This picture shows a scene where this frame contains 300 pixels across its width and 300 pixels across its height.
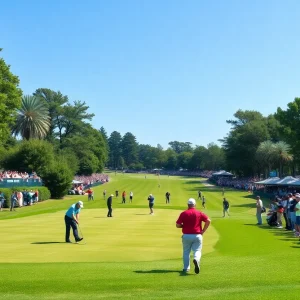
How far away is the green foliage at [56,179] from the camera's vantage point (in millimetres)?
65438

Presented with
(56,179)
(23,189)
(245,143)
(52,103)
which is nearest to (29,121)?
(52,103)

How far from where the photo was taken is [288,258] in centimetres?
1479

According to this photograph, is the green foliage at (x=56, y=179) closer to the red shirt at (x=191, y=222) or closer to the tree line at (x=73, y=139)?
the tree line at (x=73, y=139)

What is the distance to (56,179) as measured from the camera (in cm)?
6581

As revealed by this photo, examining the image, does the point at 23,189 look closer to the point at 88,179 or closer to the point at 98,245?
the point at 98,245

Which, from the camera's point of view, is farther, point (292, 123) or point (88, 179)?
point (88, 179)

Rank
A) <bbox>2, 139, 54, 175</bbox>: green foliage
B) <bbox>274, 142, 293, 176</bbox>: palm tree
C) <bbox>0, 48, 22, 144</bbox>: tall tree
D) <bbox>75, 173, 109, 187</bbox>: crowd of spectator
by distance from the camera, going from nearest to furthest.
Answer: <bbox>0, 48, 22, 144</bbox>: tall tree, <bbox>2, 139, 54, 175</bbox>: green foliage, <bbox>274, 142, 293, 176</bbox>: palm tree, <bbox>75, 173, 109, 187</bbox>: crowd of spectator

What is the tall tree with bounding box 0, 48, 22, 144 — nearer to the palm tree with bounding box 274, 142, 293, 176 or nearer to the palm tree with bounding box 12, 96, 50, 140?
the palm tree with bounding box 12, 96, 50, 140

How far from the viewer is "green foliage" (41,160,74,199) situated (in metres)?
65.4

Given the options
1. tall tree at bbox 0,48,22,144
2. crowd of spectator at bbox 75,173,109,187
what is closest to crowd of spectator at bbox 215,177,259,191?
crowd of spectator at bbox 75,173,109,187

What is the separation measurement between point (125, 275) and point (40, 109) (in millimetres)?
84089

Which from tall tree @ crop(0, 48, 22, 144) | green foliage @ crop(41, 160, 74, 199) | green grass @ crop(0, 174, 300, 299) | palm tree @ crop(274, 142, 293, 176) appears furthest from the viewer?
palm tree @ crop(274, 142, 293, 176)

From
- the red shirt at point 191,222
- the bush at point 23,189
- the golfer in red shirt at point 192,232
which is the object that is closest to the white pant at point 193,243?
the golfer in red shirt at point 192,232

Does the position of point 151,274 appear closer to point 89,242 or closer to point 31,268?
point 31,268
